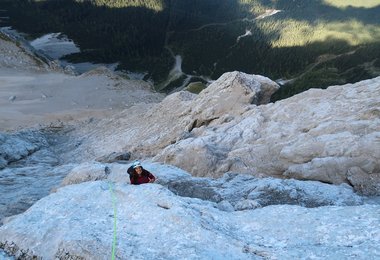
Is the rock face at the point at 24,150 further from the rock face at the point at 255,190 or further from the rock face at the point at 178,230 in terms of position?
the rock face at the point at 178,230

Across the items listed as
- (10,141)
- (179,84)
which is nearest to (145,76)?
(179,84)

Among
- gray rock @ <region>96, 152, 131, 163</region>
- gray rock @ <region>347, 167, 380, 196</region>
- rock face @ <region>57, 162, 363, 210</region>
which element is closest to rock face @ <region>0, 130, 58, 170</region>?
gray rock @ <region>96, 152, 131, 163</region>

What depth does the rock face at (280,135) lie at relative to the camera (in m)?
21.0

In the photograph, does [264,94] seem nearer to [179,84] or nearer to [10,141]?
[10,141]

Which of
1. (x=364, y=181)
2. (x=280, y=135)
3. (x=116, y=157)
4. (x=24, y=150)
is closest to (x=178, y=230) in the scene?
(x=364, y=181)

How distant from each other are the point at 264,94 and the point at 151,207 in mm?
26294

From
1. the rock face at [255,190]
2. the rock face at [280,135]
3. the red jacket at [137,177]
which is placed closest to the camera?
the rock face at [255,190]

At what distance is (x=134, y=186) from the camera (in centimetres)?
1727

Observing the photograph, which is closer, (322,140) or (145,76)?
(322,140)

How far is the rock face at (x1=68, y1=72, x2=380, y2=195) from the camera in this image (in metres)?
21.0

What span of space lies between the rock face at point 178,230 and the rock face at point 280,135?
633 cm

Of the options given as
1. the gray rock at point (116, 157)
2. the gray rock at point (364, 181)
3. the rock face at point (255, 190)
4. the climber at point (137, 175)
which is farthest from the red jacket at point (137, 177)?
the gray rock at point (116, 157)

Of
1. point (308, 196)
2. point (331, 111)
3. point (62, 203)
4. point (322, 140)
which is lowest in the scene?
point (62, 203)

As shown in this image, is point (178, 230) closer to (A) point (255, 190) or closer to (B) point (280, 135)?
(A) point (255, 190)
